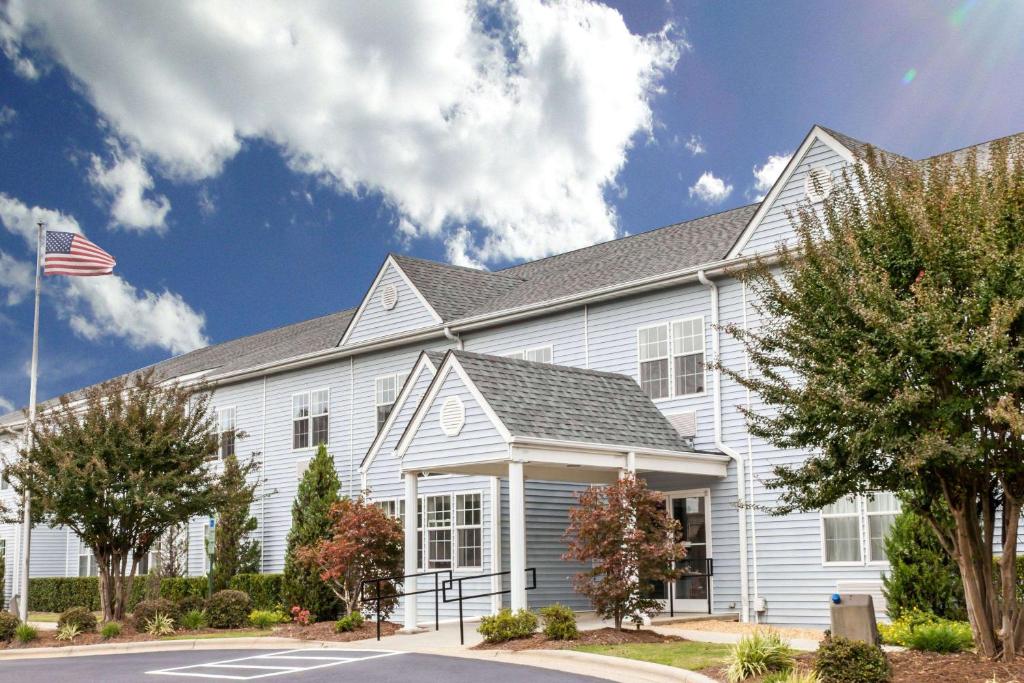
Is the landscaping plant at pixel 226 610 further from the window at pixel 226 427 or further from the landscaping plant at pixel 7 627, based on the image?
the window at pixel 226 427

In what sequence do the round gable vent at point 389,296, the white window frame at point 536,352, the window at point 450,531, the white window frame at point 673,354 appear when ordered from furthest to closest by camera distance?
the round gable vent at point 389,296, the window at point 450,531, the white window frame at point 536,352, the white window frame at point 673,354

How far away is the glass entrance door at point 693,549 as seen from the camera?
2103 centimetres

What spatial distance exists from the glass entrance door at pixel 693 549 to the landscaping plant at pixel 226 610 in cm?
928

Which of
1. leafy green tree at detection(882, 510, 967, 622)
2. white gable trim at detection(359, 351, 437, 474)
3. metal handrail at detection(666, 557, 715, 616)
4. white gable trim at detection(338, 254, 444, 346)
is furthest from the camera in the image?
white gable trim at detection(338, 254, 444, 346)

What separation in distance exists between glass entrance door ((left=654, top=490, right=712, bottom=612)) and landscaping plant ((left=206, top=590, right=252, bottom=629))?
9.28 m

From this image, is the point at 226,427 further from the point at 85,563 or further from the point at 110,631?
the point at 110,631

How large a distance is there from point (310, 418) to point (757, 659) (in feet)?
66.2

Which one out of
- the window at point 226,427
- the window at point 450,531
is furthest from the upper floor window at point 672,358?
the window at point 226,427

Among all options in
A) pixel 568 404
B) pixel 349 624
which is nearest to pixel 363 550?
pixel 349 624

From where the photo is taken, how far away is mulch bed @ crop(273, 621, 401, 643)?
19297 millimetres

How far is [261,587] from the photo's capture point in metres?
28.5

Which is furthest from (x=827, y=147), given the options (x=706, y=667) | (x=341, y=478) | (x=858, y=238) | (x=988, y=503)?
(x=341, y=478)

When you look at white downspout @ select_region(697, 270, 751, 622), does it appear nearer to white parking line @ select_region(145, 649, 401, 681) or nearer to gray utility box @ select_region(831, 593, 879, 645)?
white parking line @ select_region(145, 649, 401, 681)

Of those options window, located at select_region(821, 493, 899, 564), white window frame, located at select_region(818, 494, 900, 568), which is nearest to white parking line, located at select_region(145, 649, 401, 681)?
white window frame, located at select_region(818, 494, 900, 568)
